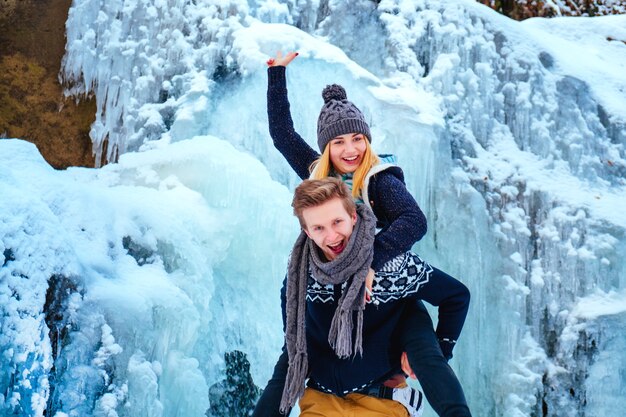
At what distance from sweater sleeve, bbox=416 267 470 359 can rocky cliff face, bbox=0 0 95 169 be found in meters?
3.03

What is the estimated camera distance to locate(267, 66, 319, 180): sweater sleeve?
2.43m

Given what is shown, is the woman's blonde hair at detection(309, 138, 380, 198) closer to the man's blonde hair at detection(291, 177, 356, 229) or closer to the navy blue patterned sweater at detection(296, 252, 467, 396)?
the man's blonde hair at detection(291, 177, 356, 229)

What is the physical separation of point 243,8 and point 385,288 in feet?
8.72

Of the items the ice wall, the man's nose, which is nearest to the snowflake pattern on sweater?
the man's nose

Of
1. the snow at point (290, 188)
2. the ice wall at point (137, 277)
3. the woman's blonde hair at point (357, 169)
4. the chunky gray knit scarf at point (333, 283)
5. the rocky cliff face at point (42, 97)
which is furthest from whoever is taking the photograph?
the rocky cliff face at point (42, 97)

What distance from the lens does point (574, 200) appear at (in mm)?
3785

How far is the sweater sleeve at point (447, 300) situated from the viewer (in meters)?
2.11

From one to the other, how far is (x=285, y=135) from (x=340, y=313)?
72cm

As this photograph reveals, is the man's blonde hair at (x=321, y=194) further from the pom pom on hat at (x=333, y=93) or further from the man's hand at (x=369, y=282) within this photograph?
the pom pom on hat at (x=333, y=93)

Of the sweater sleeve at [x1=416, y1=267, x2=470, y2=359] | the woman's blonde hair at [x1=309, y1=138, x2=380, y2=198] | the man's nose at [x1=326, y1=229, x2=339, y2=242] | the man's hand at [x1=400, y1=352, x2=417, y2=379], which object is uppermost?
the woman's blonde hair at [x1=309, y1=138, x2=380, y2=198]

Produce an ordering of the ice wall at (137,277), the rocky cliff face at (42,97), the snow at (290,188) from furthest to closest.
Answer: the rocky cliff face at (42,97)
the snow at (290,188)
the ice wall at (137,277)

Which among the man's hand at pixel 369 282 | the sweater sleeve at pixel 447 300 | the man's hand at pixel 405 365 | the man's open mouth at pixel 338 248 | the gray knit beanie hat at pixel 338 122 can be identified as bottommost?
the man's hand at pixel 405 365

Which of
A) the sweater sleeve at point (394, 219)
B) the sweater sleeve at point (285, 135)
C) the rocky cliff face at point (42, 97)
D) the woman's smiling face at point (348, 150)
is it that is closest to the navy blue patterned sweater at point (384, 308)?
the sweater sleeve at point (394, 219)

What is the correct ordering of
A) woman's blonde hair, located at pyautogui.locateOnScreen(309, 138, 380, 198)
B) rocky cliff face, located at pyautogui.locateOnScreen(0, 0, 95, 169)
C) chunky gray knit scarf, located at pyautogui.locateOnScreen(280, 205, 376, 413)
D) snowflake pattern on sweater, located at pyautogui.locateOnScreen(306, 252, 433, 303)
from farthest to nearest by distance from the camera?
rocky cliff face, located at pyautogui.locateOnScreen(0, 0, 95, 169) < woman's blonde hair, located at pyautogui.locateOnScreen(309, 138, 380, 198) < snowflake pattern on sweater, located at pyautogui.locateOnScreen(306, 252, 433, 303) < chunky gray knit scarf, located at pyautogui.locateOnScreen(280, 205, 376, 413)
